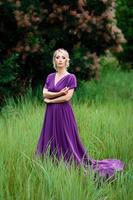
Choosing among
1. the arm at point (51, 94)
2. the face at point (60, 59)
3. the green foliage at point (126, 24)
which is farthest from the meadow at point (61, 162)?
the green foliage at point (126, 24)

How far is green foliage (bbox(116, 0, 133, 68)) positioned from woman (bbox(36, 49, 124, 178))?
48.5 feet

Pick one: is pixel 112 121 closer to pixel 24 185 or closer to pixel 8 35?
pixel 24 185

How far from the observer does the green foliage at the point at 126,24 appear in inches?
811

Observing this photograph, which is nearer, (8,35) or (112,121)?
(112,121)

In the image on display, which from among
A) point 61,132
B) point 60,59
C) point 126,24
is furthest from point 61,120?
point 126,24

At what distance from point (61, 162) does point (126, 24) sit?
52.9 feet

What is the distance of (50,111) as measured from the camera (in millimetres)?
5984

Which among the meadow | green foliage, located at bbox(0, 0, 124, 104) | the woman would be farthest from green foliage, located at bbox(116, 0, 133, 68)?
the woman

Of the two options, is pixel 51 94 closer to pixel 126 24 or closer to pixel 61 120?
pixel 61 120

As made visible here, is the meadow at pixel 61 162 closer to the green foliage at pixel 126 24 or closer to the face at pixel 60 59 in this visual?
the face at pixel 60 59

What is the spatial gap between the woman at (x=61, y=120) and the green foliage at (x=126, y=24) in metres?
14.8

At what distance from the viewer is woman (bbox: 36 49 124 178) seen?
5.93 meters

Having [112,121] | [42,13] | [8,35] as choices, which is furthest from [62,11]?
[112,121]

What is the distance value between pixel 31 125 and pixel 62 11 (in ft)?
16.1
